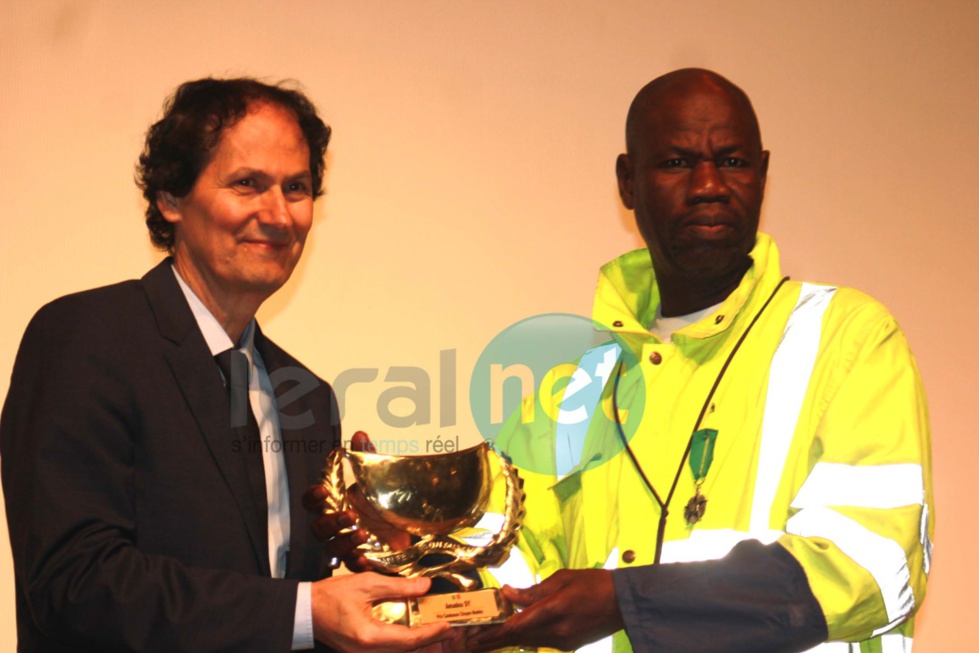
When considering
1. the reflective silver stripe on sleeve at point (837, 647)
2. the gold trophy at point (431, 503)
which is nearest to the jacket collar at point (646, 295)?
the gold trophy at point (431, 503)

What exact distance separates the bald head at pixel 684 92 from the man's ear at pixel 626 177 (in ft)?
0.15

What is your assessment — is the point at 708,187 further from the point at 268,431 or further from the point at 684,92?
the point at 268,431

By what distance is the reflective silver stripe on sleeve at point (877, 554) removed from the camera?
1.48 metres

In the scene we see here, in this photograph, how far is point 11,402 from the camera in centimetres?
171

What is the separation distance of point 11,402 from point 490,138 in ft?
4.71

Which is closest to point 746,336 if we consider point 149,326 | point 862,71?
point 149,326

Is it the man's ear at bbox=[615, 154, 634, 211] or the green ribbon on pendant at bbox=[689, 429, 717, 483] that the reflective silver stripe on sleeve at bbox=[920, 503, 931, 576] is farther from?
the man's ear at bbox=[615, 154, 634, 211]

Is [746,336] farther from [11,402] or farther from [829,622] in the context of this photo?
[11,402]

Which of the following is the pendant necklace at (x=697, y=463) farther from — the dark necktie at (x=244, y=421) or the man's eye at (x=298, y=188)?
the man's eye at (x=298, y=188)

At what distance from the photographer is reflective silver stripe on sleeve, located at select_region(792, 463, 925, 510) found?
1.52 meters

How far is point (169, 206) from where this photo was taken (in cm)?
194

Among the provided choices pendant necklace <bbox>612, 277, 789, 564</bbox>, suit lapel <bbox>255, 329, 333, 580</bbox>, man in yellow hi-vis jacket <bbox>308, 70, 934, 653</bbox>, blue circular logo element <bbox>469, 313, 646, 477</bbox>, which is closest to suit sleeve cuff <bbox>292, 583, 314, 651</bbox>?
man in yellow hi-vis jacket <bbox>308, 70, 934, 653</bbox>

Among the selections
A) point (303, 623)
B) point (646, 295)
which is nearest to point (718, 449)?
point (646, 295)

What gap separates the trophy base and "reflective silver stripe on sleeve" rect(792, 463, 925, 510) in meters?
0.46
